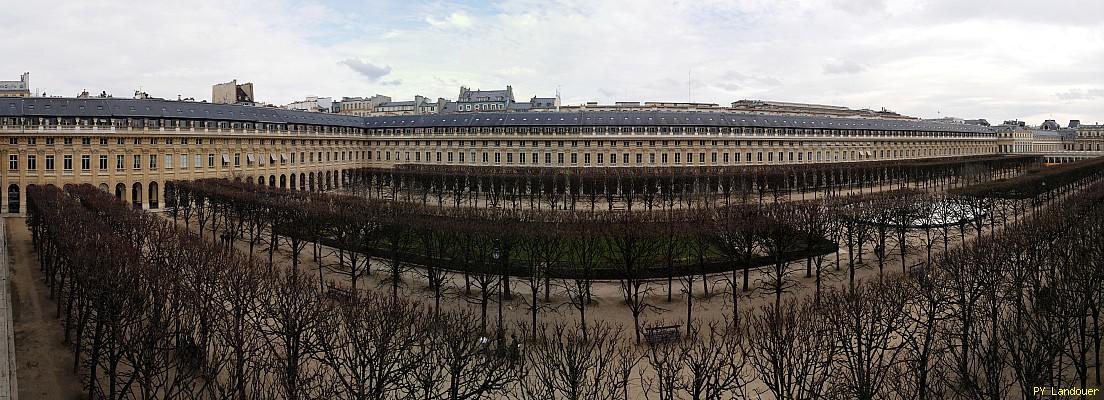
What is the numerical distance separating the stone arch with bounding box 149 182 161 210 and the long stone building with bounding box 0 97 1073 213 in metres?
0.10

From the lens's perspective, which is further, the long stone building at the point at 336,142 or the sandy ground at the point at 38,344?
the long stone building at the point at 336,142

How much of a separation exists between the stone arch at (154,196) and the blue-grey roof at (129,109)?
21.7 feet

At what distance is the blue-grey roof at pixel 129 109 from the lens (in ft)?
173

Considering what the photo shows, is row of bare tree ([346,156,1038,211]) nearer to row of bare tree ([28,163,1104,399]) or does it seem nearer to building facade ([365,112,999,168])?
building facade ([365,112,999,168])

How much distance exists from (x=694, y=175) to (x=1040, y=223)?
36368 mm

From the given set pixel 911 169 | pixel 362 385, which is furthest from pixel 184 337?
pixel 911 169

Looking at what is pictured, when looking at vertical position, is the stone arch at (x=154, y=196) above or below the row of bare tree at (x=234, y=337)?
above

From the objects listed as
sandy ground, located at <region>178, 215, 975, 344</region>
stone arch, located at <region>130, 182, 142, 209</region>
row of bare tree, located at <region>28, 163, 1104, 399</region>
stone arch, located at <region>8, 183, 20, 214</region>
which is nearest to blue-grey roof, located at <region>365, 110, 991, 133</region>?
stone arch, located at <region>130, 182, 142, 209</region>

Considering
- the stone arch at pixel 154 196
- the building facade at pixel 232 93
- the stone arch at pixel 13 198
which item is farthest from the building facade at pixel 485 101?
the stone arch at pixel 13 198

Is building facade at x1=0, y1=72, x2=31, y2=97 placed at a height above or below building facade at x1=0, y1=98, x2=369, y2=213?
above

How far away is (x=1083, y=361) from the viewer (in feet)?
46.6

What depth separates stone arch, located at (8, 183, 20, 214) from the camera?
51.0 meters

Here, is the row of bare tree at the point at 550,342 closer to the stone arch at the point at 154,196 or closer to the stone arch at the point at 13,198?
the stone arch at the point at 154,196

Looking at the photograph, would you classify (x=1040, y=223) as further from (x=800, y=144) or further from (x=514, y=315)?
(x=800, y=144)
